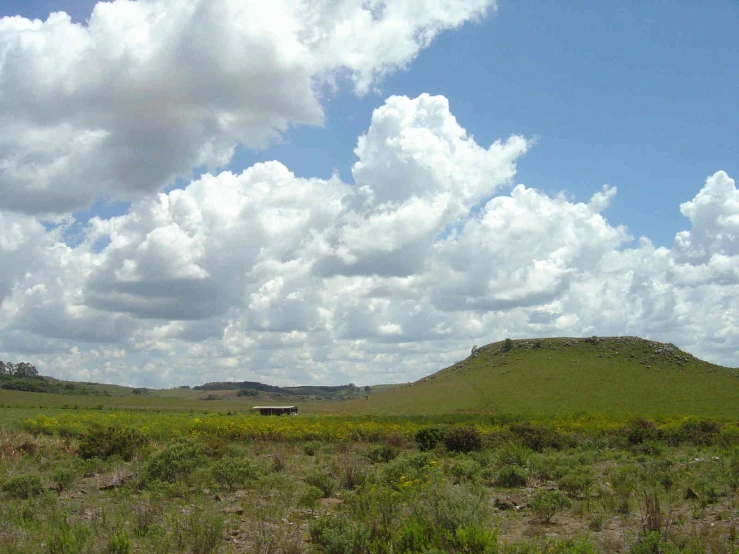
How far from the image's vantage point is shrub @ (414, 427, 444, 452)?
27.0m

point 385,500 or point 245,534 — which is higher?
point 385,500

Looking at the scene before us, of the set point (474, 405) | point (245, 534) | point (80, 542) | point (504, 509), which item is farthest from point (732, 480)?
point (474, 405)

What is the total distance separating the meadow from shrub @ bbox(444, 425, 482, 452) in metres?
0.06

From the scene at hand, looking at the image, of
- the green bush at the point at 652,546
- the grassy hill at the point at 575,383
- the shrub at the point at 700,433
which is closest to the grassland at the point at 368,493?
the green bush at the point at 652,546

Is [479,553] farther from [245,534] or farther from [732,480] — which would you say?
[732,480]

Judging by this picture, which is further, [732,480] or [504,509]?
[732,480]

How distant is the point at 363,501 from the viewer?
1167cm

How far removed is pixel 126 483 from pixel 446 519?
10702 millimetres

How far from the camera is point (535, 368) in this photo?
346 feet

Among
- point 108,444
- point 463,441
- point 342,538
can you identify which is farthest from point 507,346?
point 342,538

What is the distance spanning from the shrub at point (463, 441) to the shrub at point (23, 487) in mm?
16560

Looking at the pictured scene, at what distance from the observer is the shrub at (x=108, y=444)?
21828 millimetres

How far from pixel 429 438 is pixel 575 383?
73232 millimetres

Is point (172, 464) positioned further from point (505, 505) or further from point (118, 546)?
point (505, 505)
